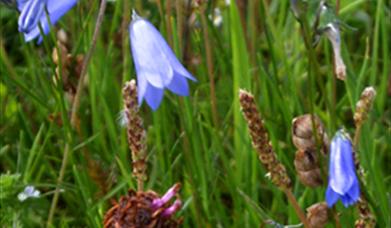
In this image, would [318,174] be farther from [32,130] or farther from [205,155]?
[32,130]

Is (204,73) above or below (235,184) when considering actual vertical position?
above

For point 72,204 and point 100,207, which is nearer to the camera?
point 100,207

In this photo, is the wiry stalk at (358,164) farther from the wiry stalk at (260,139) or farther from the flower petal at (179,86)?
the flower petal at (179,86)

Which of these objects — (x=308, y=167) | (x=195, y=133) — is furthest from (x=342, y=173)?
(x=195, y=133)

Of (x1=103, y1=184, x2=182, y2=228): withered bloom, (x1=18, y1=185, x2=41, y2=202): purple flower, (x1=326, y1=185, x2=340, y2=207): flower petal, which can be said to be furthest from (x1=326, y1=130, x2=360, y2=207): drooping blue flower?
(x1=18, y1=185, x2=41, y2=202): purple flower

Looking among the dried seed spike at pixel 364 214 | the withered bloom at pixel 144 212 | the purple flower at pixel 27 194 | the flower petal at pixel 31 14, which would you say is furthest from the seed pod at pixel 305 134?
the purple flower at pixel 27 194

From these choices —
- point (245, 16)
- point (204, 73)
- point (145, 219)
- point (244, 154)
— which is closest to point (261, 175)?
point (244, 154)
